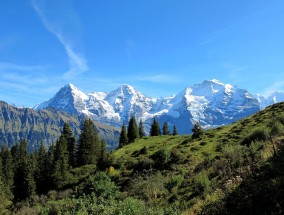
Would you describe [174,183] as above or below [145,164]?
below

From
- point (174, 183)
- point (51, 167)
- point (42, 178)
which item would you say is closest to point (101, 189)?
point (174, 183)

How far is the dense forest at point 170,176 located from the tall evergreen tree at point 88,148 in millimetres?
254

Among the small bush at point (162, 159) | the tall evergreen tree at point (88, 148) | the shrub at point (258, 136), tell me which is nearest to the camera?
the shrub at point (258, 136)

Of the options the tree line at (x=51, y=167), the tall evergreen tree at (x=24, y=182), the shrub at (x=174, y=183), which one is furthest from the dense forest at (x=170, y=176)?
the tree line at (x=51, y=167)

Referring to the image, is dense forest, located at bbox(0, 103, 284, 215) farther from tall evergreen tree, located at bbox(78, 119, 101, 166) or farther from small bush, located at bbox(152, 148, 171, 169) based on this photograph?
tall evergreen tree, located at bbox(78, 119, 101, 166)

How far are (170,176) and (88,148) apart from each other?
54.7 meters

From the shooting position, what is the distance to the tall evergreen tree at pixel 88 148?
3393 inches

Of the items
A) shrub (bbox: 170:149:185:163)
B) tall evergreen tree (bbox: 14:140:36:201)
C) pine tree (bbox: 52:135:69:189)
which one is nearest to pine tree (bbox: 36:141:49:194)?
tall evergreen tree (bbox: 14:140:36:201)

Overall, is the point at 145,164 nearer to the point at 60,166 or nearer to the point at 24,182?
the point at 60,166

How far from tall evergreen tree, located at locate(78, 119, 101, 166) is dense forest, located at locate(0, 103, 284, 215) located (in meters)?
0.25

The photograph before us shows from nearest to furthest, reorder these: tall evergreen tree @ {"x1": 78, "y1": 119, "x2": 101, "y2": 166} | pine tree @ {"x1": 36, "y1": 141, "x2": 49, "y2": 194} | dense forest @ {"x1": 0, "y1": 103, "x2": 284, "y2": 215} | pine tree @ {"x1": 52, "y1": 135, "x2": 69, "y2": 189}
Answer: dense forest @ {"x1": 0, "y1": 103, "x2": 284, "y2": 215} < pine tree @ {"x1": 52, "y1": 135, "x2": 69, "y2": 189} < pine tree @ {"x1": 36, "y1": 141, "x2": 49, "y2": 194} < tall evergreen tree @ {"x1": 78, "y1": 119, "x2": 101, "y2": 166}

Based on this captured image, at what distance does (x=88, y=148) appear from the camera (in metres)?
87.4

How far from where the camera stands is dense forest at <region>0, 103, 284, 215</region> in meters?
14.2

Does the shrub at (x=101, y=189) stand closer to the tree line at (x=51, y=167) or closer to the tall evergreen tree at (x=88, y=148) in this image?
the tree line at (x=51, y=167)
